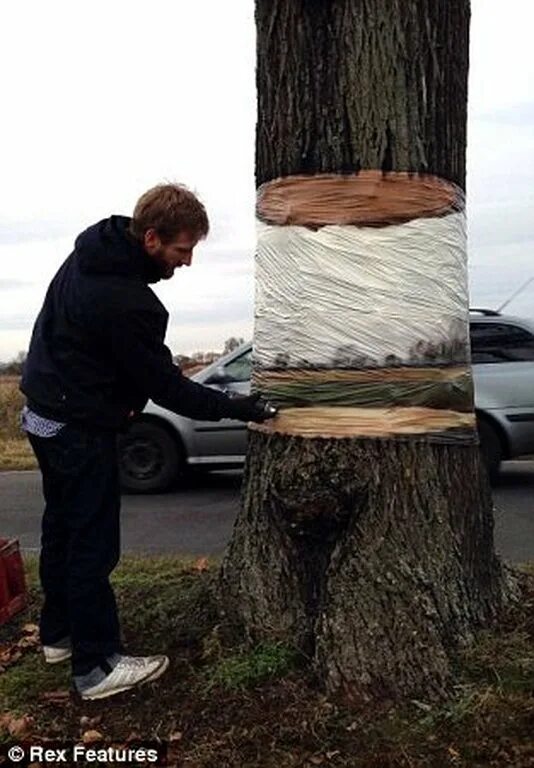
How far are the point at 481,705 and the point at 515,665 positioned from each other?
280mm

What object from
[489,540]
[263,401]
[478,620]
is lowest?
[478,620]

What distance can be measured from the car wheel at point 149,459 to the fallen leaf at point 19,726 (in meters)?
6.52

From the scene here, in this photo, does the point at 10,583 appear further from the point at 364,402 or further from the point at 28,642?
the point at 364,402

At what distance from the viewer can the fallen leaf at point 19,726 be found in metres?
3.26

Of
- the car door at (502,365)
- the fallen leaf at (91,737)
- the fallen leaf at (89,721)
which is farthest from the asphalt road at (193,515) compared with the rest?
the fallen leaf at (91,737)

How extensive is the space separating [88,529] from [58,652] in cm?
65

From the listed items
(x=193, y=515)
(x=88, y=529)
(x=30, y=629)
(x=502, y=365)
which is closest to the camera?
(x=88, y=529)

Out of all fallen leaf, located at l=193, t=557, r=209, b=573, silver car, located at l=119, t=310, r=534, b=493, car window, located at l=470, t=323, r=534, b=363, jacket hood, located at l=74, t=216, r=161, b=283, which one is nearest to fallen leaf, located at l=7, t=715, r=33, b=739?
jacket hood, located at l=74, t=216, r=161, b=283

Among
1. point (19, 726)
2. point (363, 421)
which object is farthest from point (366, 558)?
point (19, 726)

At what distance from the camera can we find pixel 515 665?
10.9 feet

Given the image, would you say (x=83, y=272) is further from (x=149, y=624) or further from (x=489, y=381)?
(x=489, y=381)

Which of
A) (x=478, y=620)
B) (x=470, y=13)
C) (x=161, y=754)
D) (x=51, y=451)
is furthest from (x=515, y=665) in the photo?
(x=470, y=13)

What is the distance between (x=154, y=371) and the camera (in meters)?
3.38

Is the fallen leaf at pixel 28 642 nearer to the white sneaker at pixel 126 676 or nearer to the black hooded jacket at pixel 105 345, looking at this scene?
the white sneaker at pixel 126 676
